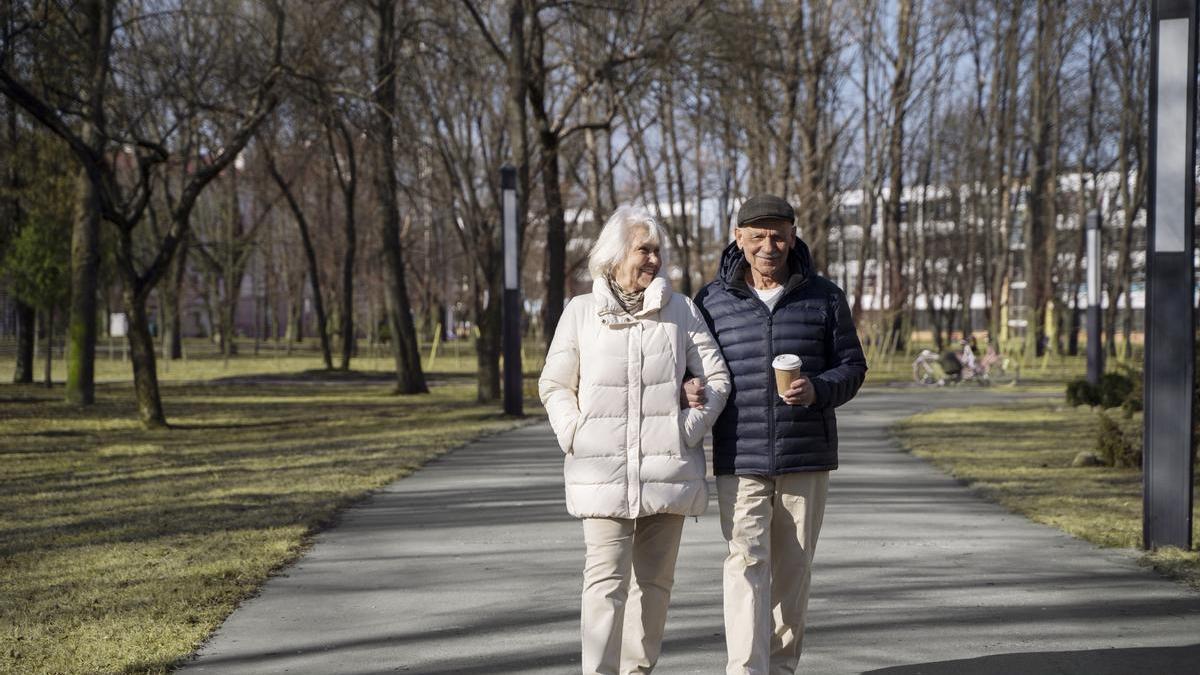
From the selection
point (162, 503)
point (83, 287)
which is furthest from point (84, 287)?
point (162, 503)

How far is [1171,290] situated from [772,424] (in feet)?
14.9

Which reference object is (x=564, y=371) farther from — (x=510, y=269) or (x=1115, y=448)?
(x=510, y=269)

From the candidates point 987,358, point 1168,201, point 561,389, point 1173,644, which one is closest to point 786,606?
point 561,389

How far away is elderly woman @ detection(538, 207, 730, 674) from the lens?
16.7 ft

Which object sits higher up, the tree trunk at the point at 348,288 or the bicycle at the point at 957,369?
the tree trunk at the point at 348,288

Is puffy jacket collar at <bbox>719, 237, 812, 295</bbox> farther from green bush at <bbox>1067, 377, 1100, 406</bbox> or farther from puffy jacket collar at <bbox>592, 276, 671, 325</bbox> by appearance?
green bush at <bbox>1067, 377, 1100, 406</bbox>

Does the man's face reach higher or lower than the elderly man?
higher

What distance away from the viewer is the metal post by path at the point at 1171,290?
28.8 ft

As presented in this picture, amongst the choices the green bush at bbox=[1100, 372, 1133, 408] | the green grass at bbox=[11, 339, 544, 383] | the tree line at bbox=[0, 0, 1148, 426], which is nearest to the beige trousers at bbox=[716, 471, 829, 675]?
the tree line at bbox=[0, 0, 1148, 426]

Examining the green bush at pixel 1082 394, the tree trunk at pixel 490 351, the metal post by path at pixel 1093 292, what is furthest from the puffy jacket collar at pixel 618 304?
the metal post by path at pixel 1093 292

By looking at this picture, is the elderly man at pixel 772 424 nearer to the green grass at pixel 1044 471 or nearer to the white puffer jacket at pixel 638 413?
the white puffer jacket at pixel 638 413

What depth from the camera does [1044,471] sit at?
1415 cm

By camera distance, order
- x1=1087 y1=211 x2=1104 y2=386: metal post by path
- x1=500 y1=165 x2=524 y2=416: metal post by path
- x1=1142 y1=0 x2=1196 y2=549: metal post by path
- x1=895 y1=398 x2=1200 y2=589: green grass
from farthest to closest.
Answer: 1. x1=1087 y1=211 x2=1104 y2=386: metal post by path
2. x1=500 y1=165 x2=524 y2=416: metal post by path
3. x1=895 y1=398 x2=1200 y2=589: green grass
4. x1=1142 y1=0 x2=1196 y2=549: metal post by path

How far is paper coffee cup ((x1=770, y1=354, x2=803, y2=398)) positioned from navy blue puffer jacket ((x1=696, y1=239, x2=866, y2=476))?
0.58ft
